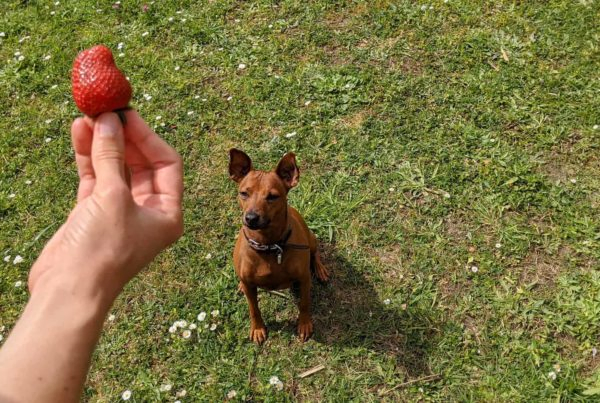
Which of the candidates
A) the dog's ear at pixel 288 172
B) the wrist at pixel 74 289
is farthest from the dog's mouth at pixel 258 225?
the wrist at pixel 74 289

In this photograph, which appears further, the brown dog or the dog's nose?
the brown dog

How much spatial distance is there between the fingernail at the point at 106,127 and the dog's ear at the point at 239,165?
51.3 inches

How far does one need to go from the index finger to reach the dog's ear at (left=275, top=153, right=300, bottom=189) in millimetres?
1028

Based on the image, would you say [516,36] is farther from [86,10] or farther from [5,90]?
[5,90]

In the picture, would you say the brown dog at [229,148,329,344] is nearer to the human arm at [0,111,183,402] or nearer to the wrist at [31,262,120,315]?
the human arm at [0,111,183,402]

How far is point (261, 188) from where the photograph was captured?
3385 millimetres

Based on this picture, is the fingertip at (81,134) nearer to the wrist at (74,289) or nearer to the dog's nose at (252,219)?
the wrist at (74,289)

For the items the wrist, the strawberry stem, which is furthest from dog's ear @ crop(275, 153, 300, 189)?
the wrist

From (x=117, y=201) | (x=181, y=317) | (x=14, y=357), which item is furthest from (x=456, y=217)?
(x=14, y=357)

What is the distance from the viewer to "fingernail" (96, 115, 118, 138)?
2.12m

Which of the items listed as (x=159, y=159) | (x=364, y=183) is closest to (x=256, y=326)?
(x=364, y=183)

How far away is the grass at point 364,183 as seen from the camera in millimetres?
3812

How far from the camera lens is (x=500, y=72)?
5332 millimetres

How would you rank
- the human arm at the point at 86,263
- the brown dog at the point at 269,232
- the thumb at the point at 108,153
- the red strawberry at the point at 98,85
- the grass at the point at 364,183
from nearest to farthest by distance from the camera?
the human arm at the point at 86,263 → the thumb at the point at 108,153 → the red strawberry at the point at 98,85 → the brown dog at the point at 269,232 → the grass at the point at 364,183
